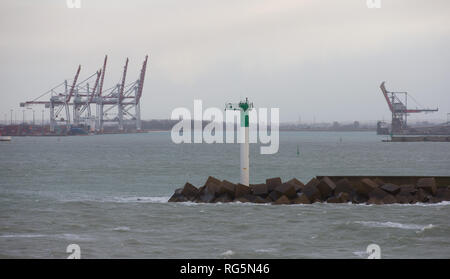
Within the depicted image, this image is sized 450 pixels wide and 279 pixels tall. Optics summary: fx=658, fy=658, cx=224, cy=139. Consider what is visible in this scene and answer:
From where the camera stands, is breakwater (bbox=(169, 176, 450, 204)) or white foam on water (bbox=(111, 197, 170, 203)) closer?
breakwater (bbox=(169, 176, 450, 204))

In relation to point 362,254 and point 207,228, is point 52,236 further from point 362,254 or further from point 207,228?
point 362,254

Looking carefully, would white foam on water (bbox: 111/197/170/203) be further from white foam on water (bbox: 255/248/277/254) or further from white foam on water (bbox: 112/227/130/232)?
white foam on water (bbox: 255/248/277/254)

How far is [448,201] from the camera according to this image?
22.2 m

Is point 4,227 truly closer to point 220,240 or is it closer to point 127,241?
point 127,241

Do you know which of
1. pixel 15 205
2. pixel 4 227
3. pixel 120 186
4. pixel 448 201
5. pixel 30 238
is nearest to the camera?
pixel 30 238

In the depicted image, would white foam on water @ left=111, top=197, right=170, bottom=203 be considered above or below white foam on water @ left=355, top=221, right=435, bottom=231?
below

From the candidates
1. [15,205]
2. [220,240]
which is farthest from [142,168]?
[220,240]

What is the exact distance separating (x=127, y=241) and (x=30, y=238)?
259cm

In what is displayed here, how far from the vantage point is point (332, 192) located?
2255 centimetres

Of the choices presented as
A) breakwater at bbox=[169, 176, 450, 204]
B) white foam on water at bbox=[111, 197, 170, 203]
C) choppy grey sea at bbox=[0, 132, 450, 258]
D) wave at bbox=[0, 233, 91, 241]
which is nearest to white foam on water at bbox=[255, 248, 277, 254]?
choppy grey sea at bbox=[0, 132, 450, 258]

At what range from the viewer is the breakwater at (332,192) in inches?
869

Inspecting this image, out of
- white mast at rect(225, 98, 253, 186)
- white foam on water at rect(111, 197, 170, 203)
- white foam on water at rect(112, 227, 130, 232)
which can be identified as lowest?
white foam on water at rect(111, 197, 170, 203)

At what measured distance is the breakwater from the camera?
22062 millimetres

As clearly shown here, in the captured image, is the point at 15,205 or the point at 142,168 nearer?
the point at 15,205
